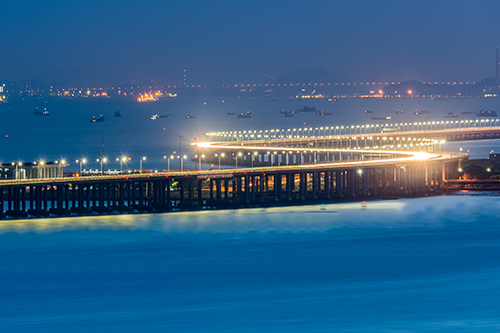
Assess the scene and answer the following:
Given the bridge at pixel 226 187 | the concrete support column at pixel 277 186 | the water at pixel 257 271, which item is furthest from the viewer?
the concrete support column at pixel 277 186

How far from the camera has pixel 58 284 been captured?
129 ft

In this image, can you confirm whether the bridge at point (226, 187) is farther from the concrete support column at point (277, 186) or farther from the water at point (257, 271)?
the water at point (257, 271)

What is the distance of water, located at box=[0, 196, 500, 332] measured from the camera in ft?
111

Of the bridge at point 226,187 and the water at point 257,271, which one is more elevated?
the bridge at point 226,187

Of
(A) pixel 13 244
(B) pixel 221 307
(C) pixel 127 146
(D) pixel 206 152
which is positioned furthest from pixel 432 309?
(C) pixel 127 146

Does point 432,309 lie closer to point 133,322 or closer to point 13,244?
point 133,322

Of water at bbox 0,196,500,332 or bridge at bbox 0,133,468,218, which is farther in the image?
bridge at bbox 0,133,468,218

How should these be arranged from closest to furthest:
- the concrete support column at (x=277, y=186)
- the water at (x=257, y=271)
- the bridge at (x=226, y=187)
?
the water at (x=257, y=271) < the bridge at (x=226, y=187) < the concrete support column at (x=277, y=186)

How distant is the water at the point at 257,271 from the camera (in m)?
33.9

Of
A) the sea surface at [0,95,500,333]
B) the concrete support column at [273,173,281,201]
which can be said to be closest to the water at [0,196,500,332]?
the sea surface at [0,95,500,333]

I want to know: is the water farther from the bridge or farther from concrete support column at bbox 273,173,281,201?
concrete support column at bbox 273,173,281,201

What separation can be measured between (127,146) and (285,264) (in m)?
86.5

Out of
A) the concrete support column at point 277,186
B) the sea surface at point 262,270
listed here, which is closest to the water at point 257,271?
the sea surface at point 262,270

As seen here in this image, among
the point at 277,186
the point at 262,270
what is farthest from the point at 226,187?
the point at 262,270
